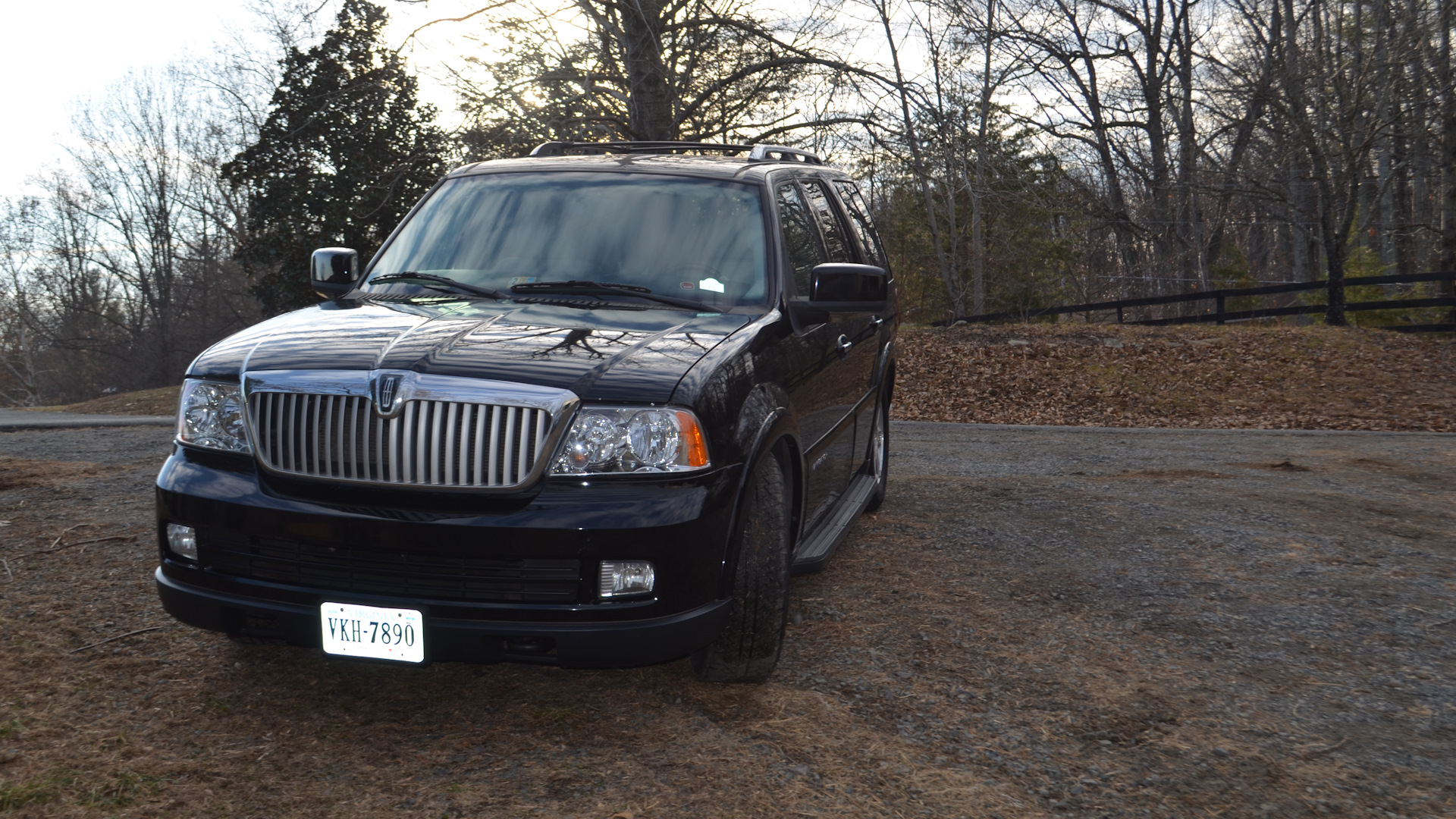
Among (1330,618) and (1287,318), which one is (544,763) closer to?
(1330,618)

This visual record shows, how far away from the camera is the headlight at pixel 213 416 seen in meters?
3.33

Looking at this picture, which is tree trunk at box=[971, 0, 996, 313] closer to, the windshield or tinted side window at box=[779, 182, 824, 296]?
tinted side window at box=[779, 182, 824, 296]

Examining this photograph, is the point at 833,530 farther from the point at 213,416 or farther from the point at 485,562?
the point at 213,416

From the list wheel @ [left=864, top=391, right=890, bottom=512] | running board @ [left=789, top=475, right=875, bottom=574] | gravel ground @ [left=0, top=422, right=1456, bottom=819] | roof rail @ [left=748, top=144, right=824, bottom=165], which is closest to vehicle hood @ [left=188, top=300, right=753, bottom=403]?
running board @ [left=789, top=475, right=875, bottom=574]

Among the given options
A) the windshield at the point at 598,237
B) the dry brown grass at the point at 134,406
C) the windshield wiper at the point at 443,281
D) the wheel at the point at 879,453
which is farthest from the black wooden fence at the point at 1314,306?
the windshield wiper at the point at 443,281

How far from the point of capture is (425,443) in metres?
3.07

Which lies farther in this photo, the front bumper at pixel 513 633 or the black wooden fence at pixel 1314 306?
the black wooden fence at pixel 1314 306

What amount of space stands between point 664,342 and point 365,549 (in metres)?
1.13

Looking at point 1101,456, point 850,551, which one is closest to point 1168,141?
point 1101,456

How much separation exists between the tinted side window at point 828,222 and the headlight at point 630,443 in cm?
233

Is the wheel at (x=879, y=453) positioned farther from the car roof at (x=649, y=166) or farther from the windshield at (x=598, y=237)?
the windshield at (x=598, y=237)

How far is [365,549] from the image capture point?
3.06 m

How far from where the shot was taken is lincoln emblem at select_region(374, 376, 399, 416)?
308cm

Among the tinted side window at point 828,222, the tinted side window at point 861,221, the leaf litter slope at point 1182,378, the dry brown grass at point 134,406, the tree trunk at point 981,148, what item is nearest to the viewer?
the tinted side window at point 828,222
